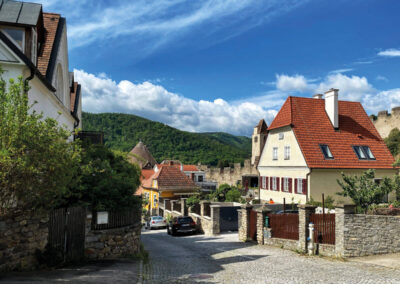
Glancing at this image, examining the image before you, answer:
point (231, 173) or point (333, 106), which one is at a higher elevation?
point (333, 106)

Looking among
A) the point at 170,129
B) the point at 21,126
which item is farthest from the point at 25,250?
the point at 170,129

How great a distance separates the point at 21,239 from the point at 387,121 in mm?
51069

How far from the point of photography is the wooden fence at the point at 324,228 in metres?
13.6

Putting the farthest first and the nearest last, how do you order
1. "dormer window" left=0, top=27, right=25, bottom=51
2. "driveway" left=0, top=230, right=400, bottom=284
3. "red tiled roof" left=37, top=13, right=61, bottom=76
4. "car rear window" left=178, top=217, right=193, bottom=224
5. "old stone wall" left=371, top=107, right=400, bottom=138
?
"old stone wall" left=371, top=107, right=400, bottom=138 < "car rear window" left=178, top=217, right=193, bottom=224 < "red tiled roof" left=37, top=13, right=61, bottom=76 < "dormer window" left=0, top=27, right=25, bottom=51 < "driveway" left=0, top=230, right=400, bottom=284

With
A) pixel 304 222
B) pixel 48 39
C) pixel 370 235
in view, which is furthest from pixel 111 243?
pixel 370 235

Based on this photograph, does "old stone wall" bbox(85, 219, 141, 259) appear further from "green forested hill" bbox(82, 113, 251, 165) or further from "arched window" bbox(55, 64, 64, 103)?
"green forested hill" bbox(82, 113, 251, 165)

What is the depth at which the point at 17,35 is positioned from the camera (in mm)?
11422

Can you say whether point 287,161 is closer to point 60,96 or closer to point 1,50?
point 60,96

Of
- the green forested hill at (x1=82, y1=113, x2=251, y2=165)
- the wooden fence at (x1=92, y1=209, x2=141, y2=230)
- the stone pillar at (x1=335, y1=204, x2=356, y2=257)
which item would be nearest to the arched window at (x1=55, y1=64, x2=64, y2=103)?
the wooden fence at (x1=92, y1=209, x2=141, y2=230)

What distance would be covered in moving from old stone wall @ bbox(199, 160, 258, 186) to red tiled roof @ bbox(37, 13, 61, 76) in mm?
40346

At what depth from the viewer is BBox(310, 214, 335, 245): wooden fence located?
13578 mm

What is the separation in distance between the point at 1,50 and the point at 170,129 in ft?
390

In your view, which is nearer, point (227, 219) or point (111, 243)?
point (111, 243)

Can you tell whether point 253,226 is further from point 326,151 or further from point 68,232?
point 326,151
